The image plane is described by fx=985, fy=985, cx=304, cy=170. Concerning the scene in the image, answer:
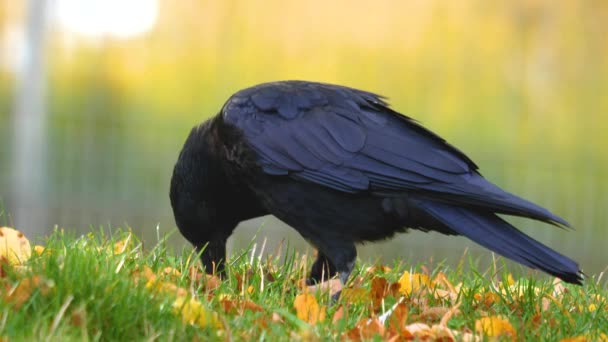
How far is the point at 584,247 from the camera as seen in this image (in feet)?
27.9

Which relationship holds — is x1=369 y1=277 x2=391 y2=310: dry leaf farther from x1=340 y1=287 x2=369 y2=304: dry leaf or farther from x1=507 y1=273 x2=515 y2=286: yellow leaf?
x1=507 y1=273 x2=515 y2=286: yellow leaf

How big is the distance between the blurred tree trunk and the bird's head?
4095mm

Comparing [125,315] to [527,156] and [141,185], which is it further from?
[527,156]

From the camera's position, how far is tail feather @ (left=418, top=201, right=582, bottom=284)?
3643mm

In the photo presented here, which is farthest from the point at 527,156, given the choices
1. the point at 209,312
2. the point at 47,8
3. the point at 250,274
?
the point at 209,312

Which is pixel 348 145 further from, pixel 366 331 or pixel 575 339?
pixel 575 339

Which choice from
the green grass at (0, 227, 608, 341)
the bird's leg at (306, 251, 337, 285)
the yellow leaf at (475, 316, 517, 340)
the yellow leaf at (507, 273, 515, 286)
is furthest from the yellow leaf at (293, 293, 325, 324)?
the yellow leaf at (507, 273, 515, 286)

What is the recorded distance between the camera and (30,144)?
8.51 metres

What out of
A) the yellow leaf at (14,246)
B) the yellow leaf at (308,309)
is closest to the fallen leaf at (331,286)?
the yellow leaf at (308,309)

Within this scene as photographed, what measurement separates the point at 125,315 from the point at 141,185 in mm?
5487

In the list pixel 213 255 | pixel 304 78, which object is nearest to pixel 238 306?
pixel 213 255

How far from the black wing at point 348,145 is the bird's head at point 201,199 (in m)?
0.30

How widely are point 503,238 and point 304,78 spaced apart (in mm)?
4735

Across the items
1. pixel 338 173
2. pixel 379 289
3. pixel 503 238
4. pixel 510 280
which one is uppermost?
pixel 338 173
